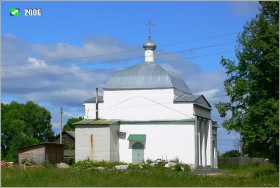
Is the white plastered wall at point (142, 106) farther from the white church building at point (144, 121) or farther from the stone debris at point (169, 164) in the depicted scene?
the stone debris at point (169, 164)

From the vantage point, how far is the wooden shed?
49812 millimetres

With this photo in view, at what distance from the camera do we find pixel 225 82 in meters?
27.2

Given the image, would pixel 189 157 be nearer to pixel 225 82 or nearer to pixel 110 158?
pixel 110 158

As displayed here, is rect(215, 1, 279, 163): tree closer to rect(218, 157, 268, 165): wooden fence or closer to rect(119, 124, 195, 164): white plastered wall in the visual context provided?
rect(119, 124, 195, 164): white plastered wall

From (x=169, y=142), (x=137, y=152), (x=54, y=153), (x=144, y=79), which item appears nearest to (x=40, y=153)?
(x=54, y=153)

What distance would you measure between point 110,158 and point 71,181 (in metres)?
29.7

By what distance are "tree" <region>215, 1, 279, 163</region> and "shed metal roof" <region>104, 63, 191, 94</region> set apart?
1106 inches

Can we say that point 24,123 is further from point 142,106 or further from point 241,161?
point 241,161

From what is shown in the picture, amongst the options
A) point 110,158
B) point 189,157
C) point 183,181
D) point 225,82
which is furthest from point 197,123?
point 183,181

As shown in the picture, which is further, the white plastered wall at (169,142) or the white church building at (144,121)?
the white church building at (144,121)

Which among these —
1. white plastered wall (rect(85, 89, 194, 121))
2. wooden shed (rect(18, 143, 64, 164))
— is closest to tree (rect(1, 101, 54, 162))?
white plastered wall (rect(85, 89, 194, 121))

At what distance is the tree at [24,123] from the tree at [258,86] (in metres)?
52.0

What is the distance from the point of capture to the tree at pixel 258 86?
25312 mm

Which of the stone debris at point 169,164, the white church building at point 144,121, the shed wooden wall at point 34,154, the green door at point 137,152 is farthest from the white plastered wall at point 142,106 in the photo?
the shed wooden wall at point 34,154
